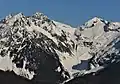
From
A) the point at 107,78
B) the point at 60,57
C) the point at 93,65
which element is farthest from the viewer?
the point at 60,57

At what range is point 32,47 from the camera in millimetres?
73375

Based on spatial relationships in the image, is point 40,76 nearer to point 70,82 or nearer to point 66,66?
point 66,66

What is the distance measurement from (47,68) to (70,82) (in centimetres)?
1415

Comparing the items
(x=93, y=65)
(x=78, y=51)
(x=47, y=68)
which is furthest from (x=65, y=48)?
(x=93, y=65)

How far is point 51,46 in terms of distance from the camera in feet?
244

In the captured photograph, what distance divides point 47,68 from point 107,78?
2075cm

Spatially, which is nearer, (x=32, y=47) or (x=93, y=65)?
(x=93, y=65)

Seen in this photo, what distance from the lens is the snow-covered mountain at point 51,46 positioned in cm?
6696

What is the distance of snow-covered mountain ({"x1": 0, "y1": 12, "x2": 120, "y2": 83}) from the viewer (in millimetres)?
66956

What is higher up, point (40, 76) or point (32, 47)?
point (32, 47)

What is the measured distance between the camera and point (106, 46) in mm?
67875

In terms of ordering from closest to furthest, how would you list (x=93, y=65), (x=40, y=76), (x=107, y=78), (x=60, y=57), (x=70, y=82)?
(x=107, y=78), (x=70, y=82), (x=93, y=65), (x=40, y=76), (x=60, y=57)

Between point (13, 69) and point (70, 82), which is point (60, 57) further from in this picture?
point (70, 82)

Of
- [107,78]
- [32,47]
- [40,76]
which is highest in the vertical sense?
[32,47]
